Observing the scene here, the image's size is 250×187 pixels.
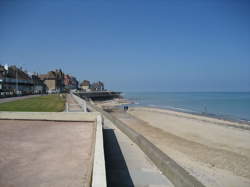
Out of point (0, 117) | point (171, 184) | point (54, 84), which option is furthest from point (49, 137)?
point (54, 84)

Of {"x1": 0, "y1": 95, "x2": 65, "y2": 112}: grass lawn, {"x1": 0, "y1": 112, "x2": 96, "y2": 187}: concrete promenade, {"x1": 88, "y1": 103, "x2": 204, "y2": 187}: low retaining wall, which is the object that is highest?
{"x1": 0, "y1": 95, "x2": 65, "y2": 112}: grass lawn

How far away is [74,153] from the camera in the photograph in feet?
16.0

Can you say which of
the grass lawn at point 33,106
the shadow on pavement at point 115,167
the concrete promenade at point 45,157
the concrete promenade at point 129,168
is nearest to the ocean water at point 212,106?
the grass lawn at point 33,106

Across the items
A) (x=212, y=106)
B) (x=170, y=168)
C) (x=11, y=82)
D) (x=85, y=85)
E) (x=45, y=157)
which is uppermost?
(x=85, y=85)

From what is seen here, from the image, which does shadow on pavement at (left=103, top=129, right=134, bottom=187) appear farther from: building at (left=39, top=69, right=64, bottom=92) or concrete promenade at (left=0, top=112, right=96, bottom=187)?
building at (left=39, top=69, right=64, bottom=92)

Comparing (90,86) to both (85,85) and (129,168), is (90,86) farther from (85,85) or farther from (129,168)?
(129,168)

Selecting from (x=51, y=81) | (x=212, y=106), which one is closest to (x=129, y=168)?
(x=212, y=106)

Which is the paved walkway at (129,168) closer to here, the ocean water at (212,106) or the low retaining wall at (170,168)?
the low retaining wall at (170,168)

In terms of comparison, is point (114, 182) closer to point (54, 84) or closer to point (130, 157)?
point (130, 157)

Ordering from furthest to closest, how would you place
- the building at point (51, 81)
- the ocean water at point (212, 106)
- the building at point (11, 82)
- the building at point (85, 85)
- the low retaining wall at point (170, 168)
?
the building at point (85, 85)
the building at point (51, 81)
the building at point (11, 82)
the ocean water at point (212, 106)
the low retaining wall at point (170, 168)

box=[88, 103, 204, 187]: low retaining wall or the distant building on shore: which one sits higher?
the distant building on shore

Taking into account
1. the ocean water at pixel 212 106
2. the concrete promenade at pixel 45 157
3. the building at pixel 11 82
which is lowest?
the ocean water at pixel 212 106

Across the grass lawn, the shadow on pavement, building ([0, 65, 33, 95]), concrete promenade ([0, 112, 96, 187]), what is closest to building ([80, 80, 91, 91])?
building ([0, 65, 33, 95])

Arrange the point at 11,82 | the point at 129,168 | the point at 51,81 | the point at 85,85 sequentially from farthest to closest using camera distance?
the point at 85,85, the point at 51,81, the point at 11,82, the point at 129,168
